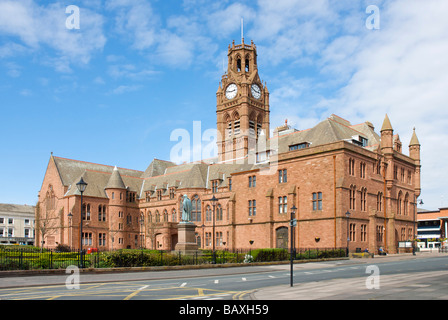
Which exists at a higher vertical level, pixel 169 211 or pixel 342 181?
pixel 342 181

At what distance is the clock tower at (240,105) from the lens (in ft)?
283

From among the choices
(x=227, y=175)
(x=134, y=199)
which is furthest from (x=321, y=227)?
(x=134, y=199)

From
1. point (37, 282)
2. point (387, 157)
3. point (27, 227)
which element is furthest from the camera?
point (27, 227)

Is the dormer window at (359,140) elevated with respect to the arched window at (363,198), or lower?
elevated

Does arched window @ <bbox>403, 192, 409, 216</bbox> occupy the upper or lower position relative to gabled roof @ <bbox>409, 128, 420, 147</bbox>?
lower

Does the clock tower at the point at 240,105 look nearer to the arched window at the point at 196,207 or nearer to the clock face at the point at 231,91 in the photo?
the clock face at the point at 231,91

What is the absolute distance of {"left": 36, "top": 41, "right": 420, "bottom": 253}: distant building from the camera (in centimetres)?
4806

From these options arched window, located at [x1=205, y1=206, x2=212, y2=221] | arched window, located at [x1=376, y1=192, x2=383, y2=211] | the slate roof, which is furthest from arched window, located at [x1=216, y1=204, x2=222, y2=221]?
arched window, located at [x1=376, y1=192, x2=383, y2=211]

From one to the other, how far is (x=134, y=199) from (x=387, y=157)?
154 ft

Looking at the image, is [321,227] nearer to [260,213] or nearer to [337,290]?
[260,213]

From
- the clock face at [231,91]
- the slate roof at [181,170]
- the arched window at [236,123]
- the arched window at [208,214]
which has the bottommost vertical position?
the arched window at [208,214]

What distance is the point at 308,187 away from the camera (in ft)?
162

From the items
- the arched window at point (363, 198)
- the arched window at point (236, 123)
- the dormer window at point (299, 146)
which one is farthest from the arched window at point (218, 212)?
the arched window at point (236, 123)

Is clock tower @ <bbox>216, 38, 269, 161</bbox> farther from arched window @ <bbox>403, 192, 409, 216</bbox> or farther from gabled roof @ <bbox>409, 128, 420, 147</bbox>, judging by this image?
arched window @ <bbox>403, 192, 409, 216</bbox>
